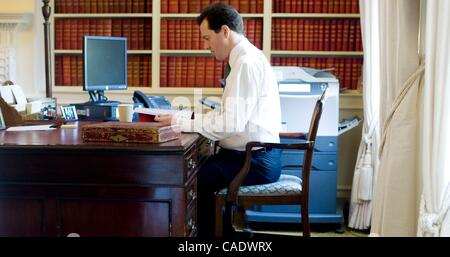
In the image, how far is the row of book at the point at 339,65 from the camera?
12.8 ft

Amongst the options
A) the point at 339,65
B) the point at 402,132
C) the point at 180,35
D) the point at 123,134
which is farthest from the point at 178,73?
the point at 402,132

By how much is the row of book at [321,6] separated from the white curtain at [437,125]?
2.31 m

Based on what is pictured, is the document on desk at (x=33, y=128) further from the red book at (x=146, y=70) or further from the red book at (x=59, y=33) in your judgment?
the red book at (x=59, y=33)

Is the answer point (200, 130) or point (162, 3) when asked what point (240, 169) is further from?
point (162, 3)

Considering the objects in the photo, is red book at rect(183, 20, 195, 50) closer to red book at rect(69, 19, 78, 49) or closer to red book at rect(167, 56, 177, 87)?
red book at rect(167, 56, 177, 87)

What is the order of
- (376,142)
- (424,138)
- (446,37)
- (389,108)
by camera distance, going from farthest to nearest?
1. (376,142)
2. (389,108)
3. (424,138)
4. (446,37)

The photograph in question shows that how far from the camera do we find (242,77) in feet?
7.20

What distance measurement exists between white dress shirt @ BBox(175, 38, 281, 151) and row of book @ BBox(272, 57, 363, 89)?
1.61 metres

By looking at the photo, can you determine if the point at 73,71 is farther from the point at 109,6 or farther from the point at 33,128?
the point at 33,128

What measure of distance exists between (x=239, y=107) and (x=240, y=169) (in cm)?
32

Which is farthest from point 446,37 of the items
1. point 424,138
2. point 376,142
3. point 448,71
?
point 376,142

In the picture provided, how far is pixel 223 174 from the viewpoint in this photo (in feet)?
7.63

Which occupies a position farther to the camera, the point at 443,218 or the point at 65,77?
the point at 65,77

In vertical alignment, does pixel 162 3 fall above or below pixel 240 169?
above
